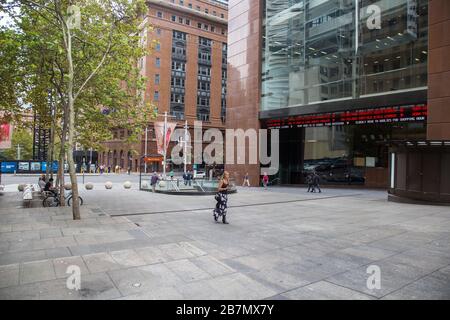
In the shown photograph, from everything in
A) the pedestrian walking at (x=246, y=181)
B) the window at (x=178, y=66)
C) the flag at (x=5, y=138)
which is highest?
the window at (x=178, y=66)

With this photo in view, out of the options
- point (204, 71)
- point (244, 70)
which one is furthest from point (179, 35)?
point (244, 70)

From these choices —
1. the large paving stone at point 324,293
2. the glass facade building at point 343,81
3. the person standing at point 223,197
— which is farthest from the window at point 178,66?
the large paving stone at point 324,293

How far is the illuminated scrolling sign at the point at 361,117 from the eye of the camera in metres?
23.1

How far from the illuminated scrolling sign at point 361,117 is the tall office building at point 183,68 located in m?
42.4

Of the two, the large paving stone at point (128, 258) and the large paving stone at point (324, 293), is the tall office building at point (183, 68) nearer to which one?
the large paving stone at point (128, 258)

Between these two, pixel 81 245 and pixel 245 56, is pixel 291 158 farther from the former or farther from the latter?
pixel 81 245

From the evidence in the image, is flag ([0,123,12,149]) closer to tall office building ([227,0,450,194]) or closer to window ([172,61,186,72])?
tall office building ([227,0,450,194])

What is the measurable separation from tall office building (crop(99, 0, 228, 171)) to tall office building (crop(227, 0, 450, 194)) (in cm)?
3828

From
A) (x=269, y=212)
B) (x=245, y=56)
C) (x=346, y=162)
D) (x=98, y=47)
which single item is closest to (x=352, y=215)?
(x=269, y=212)

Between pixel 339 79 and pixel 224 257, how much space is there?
76.7 ft

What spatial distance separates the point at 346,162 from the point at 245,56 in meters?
14.8

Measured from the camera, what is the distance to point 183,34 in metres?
77.9

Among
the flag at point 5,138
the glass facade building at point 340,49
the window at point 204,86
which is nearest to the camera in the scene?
the glass facade building at point 340,49

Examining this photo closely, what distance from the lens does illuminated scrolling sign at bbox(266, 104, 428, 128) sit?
908 inches
